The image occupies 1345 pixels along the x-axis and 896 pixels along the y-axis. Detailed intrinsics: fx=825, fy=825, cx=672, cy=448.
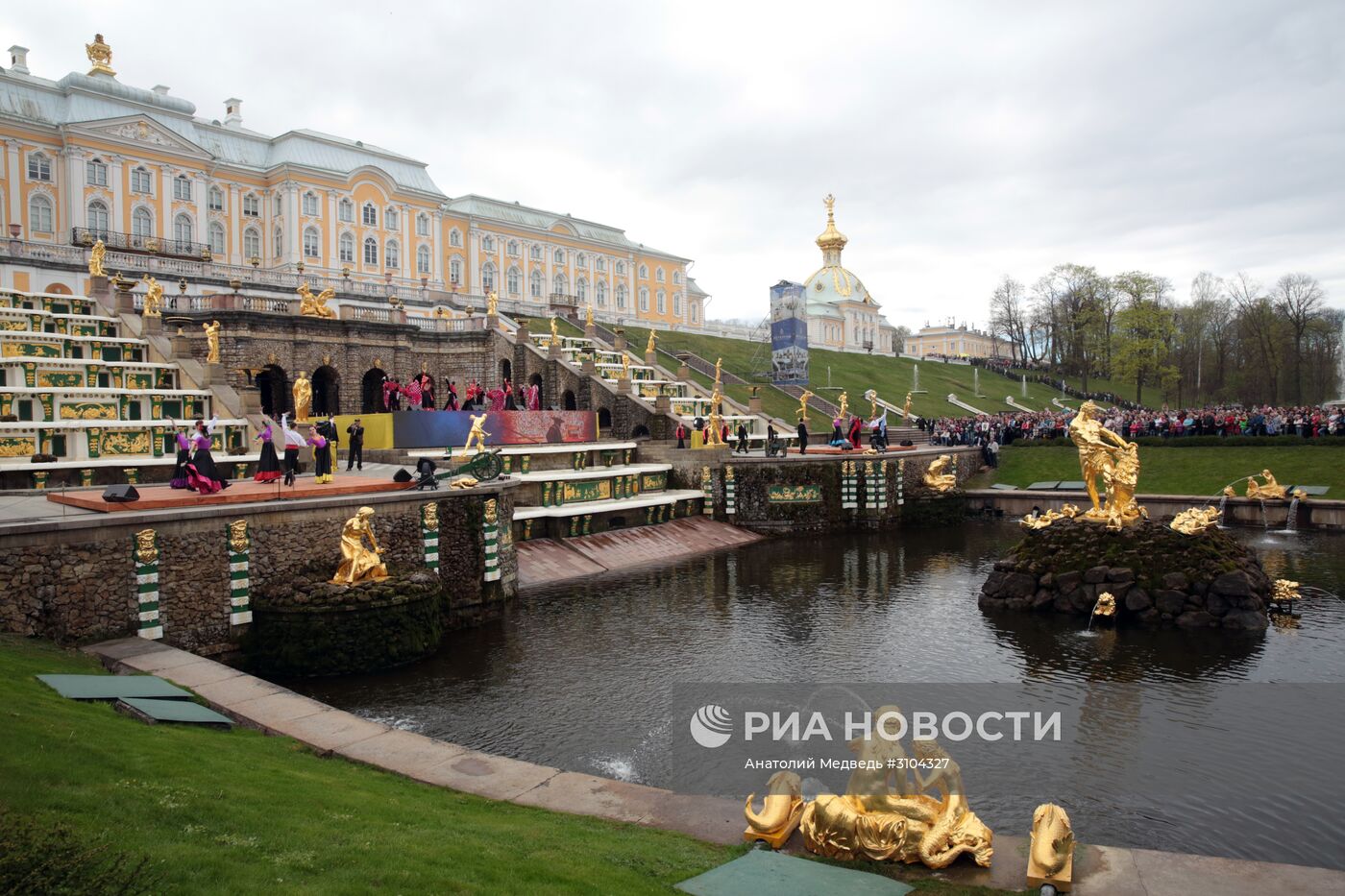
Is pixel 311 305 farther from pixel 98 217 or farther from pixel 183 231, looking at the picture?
pixel 183 231

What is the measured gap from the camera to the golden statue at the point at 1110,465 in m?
20.3

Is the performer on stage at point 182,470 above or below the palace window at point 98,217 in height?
below

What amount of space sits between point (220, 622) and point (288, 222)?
4679 centimetres

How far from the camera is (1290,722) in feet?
40.2

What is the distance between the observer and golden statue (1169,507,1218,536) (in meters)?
19.5

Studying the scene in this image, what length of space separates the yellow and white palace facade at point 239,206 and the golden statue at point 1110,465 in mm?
41179

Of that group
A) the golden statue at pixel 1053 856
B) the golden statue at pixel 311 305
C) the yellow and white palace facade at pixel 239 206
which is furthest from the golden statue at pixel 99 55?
the golden statue at pixel 1053 856

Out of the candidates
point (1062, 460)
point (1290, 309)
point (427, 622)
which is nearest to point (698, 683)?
point (427, 622)

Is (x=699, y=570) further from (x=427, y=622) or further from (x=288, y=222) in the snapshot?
(x=288, y=222)

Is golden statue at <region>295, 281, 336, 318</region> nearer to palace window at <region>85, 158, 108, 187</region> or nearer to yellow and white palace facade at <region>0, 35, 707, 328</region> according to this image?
yellow and white palace facade at <region>0, 35, 707, 328</region>

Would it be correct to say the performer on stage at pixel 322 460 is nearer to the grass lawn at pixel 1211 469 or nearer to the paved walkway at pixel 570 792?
the paved walkway at pixel 570 792

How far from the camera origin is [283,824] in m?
6.64

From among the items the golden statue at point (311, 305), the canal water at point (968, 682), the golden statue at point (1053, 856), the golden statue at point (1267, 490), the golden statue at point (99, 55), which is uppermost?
the golden statue at point (99, 55)

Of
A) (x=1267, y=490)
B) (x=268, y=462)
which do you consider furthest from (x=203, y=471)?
(x=1267, y=490)
